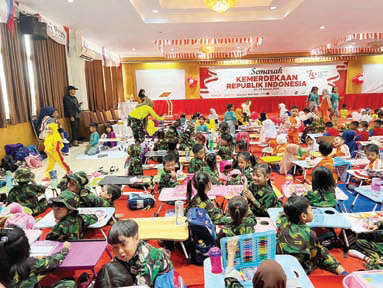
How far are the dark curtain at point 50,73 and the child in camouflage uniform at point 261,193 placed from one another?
21.8ft

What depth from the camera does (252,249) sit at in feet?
6.00

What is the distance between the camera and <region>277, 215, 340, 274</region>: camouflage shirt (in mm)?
2076

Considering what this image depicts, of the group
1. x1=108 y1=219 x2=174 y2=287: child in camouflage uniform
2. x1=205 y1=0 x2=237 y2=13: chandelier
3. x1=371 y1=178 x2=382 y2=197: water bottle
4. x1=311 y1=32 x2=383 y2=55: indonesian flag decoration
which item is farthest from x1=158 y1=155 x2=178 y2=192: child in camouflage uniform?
x1=311 y1=32 x2=383 y2=55: indonesian flag decoration

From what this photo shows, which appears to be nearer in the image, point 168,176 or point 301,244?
point 301,244

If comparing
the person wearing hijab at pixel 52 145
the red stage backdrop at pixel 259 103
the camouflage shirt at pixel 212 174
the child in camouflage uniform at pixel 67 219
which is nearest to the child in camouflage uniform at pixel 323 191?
the camouflage shirt at pixel 212 174

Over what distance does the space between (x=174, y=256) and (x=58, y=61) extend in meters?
7.71

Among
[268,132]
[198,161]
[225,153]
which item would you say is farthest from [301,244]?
[268,132]

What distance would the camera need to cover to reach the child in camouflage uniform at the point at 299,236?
81.6 inches

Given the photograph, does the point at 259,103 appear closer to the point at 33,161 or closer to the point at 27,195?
the point at 33,161

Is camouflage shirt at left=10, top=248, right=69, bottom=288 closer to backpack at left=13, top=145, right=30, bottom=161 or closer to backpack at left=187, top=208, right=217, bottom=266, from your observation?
backpack at left=187, top=208, right=217, bottom=266

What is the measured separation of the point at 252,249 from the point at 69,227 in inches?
62.9

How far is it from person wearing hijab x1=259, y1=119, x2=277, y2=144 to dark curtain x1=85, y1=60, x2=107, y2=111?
6.99 metres

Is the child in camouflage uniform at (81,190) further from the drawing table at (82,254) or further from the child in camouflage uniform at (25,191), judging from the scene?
the drawing table at (82,254)

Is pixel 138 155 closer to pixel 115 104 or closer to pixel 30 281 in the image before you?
pixel 30 281
